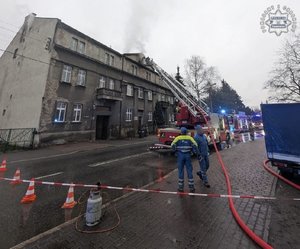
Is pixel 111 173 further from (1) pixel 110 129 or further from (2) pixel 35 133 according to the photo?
(1) pixel 110 129

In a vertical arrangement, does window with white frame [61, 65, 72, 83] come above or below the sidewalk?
above

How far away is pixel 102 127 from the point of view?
23.0 m

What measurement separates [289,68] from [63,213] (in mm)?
30771

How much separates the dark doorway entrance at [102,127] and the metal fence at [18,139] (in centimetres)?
747

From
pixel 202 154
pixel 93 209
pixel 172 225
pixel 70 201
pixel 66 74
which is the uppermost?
pixel 66 74

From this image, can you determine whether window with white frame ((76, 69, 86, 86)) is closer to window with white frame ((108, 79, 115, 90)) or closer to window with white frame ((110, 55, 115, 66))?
window with white frame ((108, 79, 115, 90))

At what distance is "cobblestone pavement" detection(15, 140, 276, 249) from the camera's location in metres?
3.10

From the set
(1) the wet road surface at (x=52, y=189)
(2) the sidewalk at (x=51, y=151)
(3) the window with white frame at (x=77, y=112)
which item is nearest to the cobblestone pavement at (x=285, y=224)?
(1) the wet road surface at (x=52, y=189)

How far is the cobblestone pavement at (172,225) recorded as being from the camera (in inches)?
122

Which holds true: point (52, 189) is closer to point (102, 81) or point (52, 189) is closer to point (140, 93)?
point (102, 81)

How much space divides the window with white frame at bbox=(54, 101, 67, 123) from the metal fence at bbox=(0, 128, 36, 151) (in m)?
2.26

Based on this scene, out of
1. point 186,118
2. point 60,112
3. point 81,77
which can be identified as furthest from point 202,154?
point 81,77

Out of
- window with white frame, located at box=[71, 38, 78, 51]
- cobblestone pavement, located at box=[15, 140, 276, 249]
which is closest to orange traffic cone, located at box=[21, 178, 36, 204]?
cobblestone pavement, located at box=[15, 140, 276, 249]

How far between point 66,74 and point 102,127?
7534 millimetres
